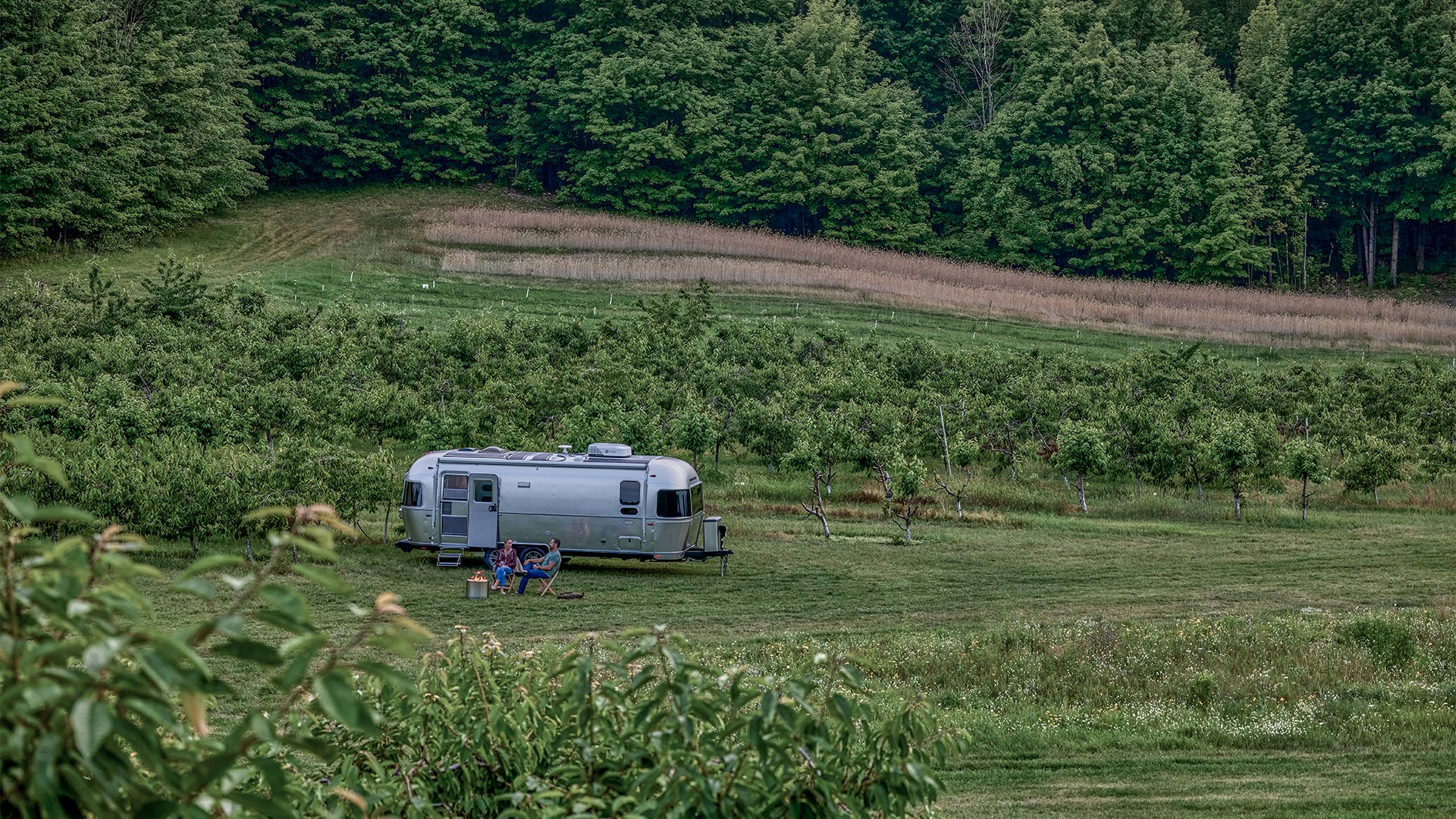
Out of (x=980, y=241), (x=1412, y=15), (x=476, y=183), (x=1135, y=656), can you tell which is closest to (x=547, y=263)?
(x=476, y=183)

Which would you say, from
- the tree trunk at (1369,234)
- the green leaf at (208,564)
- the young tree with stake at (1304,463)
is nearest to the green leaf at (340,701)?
the green leaf at (208,564)

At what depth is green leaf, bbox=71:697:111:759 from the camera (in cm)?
322

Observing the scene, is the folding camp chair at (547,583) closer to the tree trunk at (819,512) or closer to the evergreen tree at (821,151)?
the tree trunk at (819,512)

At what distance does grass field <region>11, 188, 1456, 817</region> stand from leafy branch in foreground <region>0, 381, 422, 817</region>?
2911mm

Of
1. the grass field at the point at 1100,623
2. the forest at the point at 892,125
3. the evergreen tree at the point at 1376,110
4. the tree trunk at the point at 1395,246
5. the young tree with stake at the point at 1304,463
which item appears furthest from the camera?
the forest at the point at 892,125

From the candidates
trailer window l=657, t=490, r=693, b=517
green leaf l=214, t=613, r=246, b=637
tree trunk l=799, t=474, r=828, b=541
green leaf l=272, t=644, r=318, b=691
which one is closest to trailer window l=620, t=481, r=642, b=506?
trailer window l=657, t=490, r=693, b=517

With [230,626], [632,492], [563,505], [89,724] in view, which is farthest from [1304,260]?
[89,724]

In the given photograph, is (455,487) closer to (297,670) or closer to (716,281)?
(297,670)

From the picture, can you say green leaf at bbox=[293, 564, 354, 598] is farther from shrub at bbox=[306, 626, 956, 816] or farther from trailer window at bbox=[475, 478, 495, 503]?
trailer window at bbox=[475, 478, 495, 503]

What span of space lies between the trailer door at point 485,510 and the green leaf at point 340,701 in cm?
2334

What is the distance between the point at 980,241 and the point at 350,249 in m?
36.7

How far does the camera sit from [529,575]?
980 inches

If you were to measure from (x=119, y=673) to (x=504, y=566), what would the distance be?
22.0 meters

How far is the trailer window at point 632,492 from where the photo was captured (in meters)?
26.6
